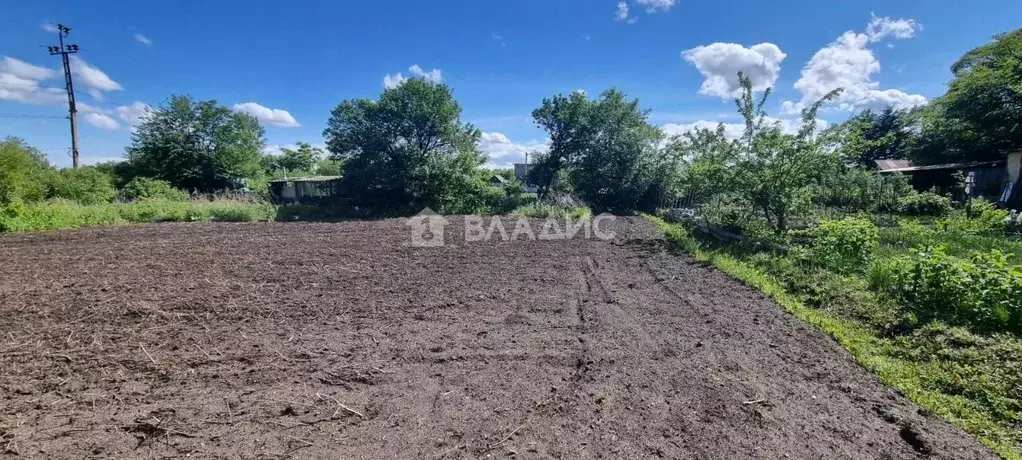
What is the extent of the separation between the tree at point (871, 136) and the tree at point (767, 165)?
0.38 meters

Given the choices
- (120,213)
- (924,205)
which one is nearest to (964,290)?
(924,205)

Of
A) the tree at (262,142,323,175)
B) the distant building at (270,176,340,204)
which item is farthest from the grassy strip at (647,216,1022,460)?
the tree at (262,142,323,175)

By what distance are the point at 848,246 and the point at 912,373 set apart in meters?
3.02

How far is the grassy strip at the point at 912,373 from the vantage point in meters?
2.15

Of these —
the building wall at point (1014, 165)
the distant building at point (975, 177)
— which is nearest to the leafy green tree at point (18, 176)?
the distant building at point (975, 177)

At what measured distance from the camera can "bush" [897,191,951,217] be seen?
34.4 feet

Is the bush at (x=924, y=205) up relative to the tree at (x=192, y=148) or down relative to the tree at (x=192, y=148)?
down

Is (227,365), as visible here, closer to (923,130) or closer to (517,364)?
(517,364)

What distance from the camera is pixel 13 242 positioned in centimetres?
890

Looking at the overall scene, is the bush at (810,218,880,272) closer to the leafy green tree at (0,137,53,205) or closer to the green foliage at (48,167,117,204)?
the leafy green tree at (0,137,53,205)

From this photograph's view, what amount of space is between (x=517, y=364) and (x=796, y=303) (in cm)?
338

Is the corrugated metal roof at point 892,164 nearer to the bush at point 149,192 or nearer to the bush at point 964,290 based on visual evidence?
the bush at point 964,290

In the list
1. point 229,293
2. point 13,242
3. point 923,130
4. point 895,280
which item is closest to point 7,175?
point 13,242

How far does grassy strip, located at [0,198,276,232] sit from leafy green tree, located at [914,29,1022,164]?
28209 mm
